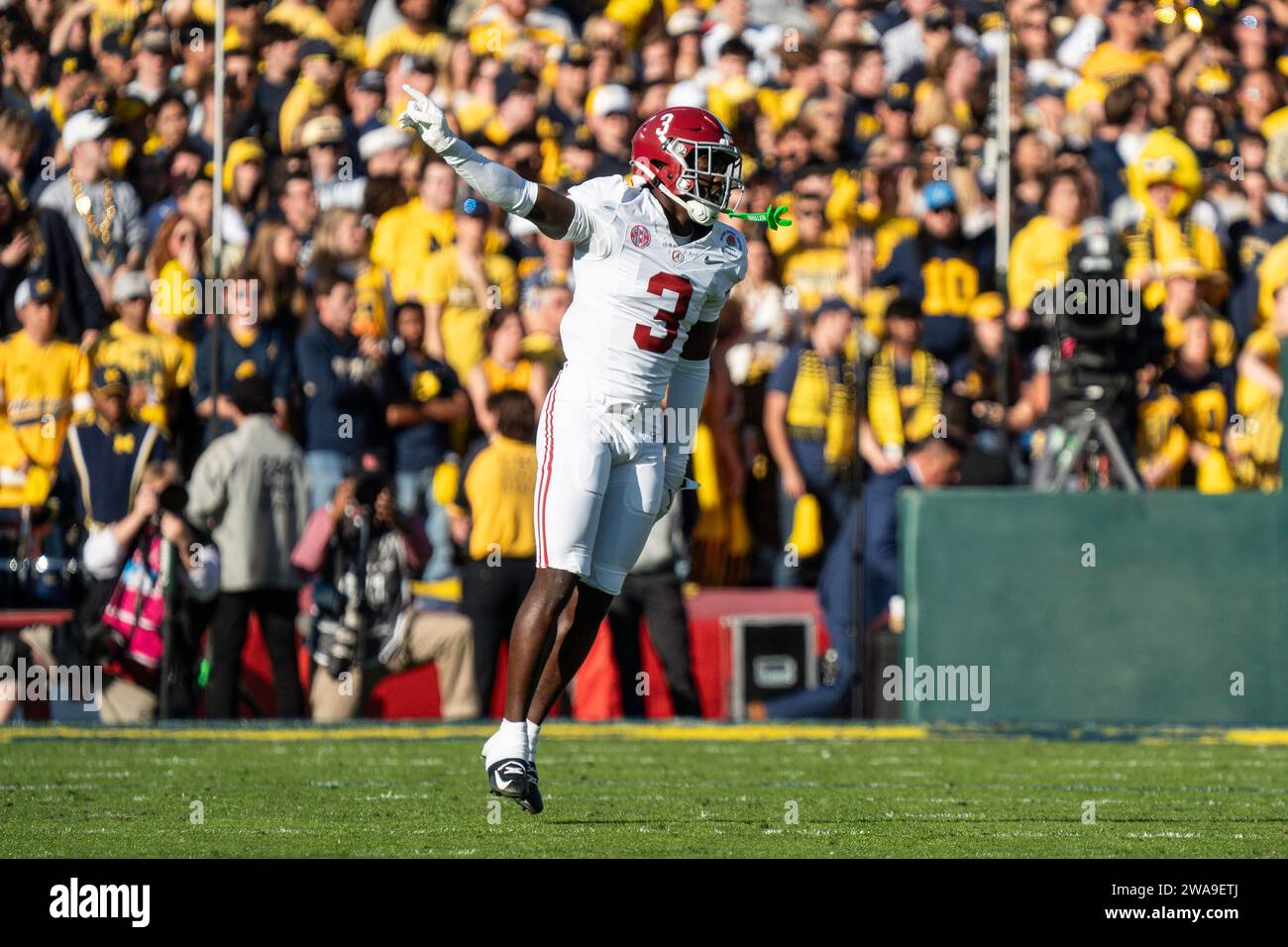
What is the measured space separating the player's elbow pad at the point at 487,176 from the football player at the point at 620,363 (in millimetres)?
143

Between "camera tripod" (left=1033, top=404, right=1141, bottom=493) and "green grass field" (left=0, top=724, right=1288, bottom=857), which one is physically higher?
"camera tripod" (left=1033, top=404, right=1141, bottom=493)

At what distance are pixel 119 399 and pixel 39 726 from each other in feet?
5.81

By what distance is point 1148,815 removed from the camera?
8102 mm

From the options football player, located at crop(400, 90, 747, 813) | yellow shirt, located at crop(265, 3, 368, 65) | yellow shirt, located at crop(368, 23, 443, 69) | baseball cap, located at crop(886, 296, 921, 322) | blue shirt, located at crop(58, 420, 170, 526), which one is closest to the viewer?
football player, located at crop(400, 90, 747, 813)

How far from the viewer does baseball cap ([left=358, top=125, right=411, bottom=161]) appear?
561 inches

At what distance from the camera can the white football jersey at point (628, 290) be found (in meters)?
8.02

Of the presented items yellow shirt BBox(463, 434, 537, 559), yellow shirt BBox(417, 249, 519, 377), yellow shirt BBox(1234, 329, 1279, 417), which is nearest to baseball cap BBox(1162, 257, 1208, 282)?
yellow shirt BBox(1234, 329, 1279, 417)

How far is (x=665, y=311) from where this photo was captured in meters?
8.07

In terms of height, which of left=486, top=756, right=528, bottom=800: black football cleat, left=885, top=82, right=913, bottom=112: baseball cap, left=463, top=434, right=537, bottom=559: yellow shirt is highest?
left=885, top=82, right=913, bottom=112: baseball cap

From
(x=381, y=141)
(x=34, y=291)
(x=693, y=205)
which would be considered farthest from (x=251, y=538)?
(x=693, y=205)

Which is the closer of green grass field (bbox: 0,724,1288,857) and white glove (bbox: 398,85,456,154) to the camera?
green grass field (bbox: 0,724,1288,857)

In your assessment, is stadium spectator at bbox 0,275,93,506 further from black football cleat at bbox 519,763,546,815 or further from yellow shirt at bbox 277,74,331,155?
black football cleat at bbox 519,763,546,815
